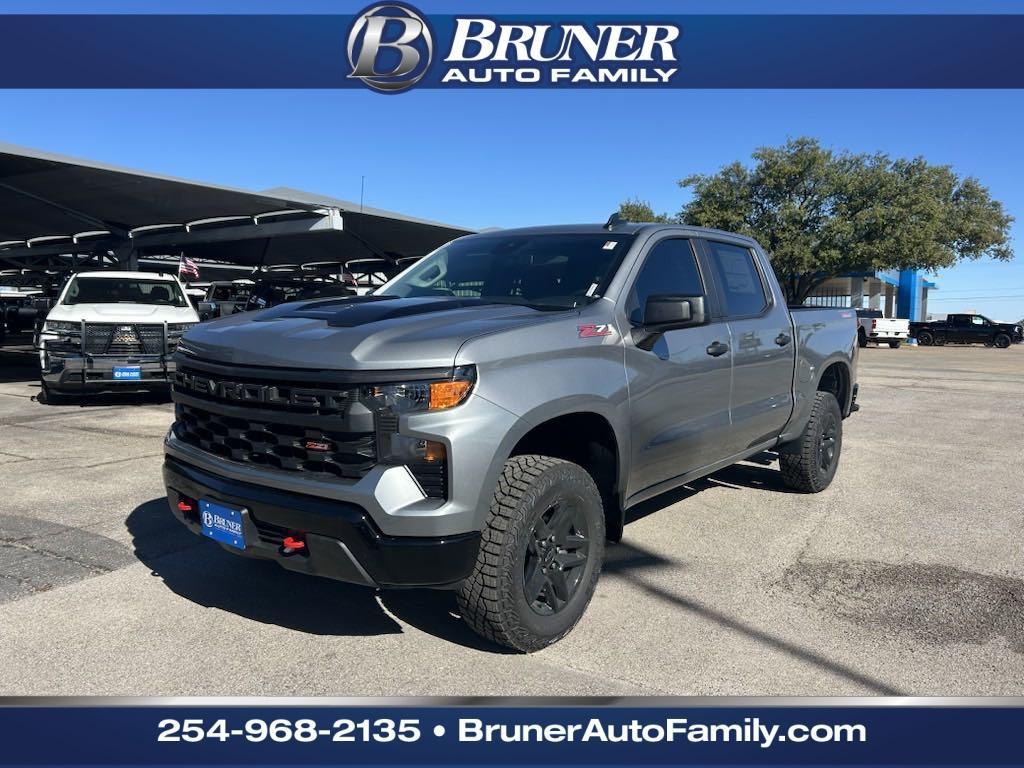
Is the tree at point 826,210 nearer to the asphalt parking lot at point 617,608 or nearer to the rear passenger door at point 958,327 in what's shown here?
the rear passenger door at point 958,327

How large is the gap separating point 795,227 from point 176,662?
1378 inches

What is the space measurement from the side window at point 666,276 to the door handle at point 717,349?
1.04 feet

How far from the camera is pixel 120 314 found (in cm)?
1038

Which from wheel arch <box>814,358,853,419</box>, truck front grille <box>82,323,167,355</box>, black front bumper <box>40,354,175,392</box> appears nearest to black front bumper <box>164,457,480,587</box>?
wheel arch <box>814,358,853,419</box>

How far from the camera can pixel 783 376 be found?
5.15 meters

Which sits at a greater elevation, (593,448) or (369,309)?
(369,309)

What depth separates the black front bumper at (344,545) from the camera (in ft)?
8.98

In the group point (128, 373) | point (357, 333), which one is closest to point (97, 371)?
point (128, 373)

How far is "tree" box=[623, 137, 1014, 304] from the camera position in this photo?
33.1 metres

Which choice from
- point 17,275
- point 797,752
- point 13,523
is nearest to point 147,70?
point 13,523

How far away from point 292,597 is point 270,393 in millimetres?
1287

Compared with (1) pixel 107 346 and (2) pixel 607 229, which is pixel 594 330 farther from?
(1) pixel 107 346

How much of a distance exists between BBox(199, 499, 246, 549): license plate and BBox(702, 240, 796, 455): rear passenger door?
9.31ft

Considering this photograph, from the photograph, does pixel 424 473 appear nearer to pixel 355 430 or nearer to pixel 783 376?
pixel 355 430
